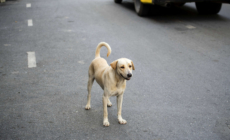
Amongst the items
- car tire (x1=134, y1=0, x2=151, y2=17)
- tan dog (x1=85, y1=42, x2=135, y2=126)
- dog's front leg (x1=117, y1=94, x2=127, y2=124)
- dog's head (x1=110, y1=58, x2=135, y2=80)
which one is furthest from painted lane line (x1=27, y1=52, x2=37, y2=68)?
car tire (x1=134, y1=0, x2=151, y2=17)

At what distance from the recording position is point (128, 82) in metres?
4.96

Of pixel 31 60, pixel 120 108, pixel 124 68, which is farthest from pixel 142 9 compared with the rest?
pixel 124 68

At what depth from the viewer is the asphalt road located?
3426 millimetres

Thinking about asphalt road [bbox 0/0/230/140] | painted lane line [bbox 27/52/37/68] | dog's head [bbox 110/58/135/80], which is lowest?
painted lane line [bbox 27/52/37/68]

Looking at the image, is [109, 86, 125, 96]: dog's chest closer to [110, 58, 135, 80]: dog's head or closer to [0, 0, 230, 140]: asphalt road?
[110, 58, 135, 80]: dog's head

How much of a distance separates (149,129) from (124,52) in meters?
3.51

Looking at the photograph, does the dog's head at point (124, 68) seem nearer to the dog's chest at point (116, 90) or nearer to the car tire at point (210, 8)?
the dog's chest at point (116, 90)

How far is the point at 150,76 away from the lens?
5.18 meters

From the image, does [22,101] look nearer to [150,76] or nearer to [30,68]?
[30,68]

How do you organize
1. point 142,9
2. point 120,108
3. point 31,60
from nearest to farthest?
point 120,108, point 31,60, point 142,9

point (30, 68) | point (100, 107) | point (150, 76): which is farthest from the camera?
point (30, 68)

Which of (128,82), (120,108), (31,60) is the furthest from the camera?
(31,60)

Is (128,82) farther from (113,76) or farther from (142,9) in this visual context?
(142,9)

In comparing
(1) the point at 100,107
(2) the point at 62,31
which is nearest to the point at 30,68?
(1) the point at 100,107
